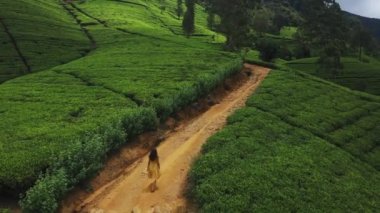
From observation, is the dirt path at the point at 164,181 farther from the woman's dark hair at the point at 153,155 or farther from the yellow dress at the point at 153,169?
the woman's dark hair at the point at 153,155

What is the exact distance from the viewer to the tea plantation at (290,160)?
2062cm

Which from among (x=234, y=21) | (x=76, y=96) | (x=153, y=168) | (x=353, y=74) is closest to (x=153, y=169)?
(x=153, y=168)

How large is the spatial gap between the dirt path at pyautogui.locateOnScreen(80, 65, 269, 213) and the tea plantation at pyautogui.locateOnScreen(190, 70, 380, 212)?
3.04 feet

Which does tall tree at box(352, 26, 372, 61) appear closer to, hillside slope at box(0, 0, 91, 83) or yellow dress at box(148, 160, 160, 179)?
hillside slope at box(0, 0, 91, 83)

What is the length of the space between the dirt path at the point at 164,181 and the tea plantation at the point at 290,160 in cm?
93

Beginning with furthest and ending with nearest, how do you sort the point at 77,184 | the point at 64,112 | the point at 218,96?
1. the point at 218,96
2. the point at 64,112
3. the point at 77,184

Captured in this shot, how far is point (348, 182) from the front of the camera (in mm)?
24266

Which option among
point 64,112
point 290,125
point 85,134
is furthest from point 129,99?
point 290,125

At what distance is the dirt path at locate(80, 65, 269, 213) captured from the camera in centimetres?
2036

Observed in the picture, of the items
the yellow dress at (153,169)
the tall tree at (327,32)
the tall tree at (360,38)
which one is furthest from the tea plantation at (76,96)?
the tall tree at (360,38)

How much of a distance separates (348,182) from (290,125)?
7.87 meters

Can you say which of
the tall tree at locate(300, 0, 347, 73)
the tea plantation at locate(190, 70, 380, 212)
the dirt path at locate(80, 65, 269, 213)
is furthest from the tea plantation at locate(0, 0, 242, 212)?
the tall tree at locate(300, 0, 347, 73)

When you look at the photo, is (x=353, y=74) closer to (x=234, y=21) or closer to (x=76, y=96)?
(x=234, y=21)

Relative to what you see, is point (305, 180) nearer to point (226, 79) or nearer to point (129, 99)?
point (129, 99)
